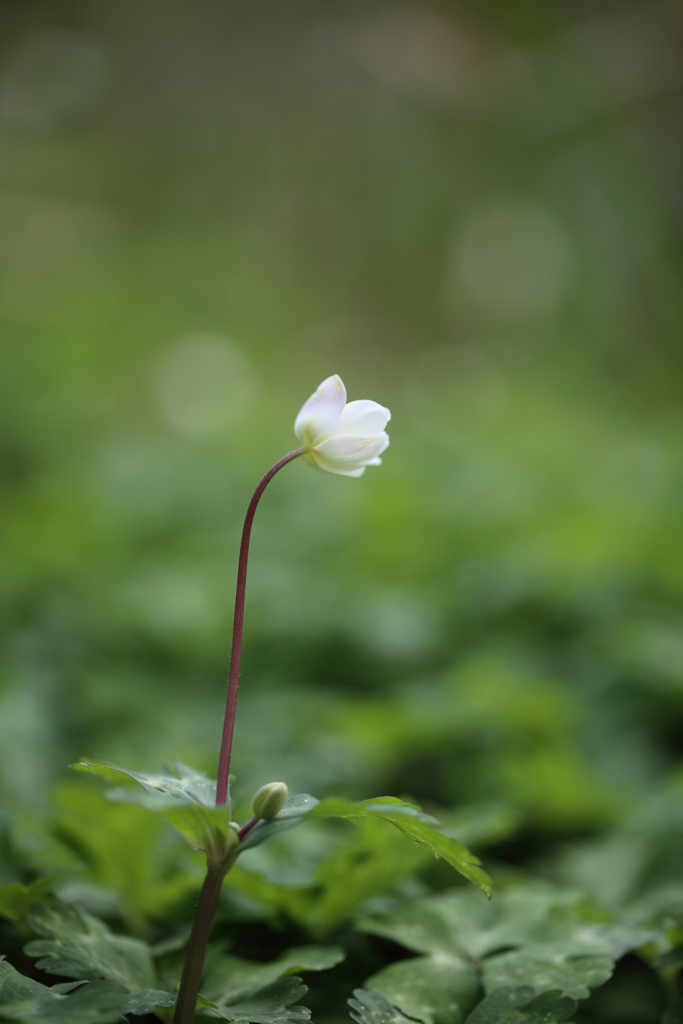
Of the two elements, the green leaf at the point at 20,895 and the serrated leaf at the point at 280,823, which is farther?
the green leaf at the point at 20,895

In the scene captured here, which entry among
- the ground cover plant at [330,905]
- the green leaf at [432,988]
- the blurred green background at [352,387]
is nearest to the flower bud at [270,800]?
the ground cover plant at [330,905]

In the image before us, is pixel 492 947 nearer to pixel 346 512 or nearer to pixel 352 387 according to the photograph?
pixel 346 512

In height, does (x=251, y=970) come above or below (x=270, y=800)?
below

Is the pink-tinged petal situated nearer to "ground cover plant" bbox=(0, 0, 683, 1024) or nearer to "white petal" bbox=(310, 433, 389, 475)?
"white petal" bbox=(310, 433, 389, 475)

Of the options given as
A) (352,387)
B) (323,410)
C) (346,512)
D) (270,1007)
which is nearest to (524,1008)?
(270,1007)

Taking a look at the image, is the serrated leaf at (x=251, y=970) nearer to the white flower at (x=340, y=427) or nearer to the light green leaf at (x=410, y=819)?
the light green leaf at (x=410, y=819)

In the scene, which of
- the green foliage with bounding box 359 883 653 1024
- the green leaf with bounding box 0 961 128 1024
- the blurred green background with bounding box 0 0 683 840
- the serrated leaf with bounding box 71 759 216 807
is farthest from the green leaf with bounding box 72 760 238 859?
the blurred green background with bounding box 0 0 683 840

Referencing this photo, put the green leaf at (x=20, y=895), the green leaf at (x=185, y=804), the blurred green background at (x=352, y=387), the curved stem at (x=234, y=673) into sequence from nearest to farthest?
1. the green leaf at (x=185, y=804)
2. the curved stem at (x=234, y=673)
3. the green leaf at (x=20, y=895)
4. the blurred green background at (x=352, y=387)
